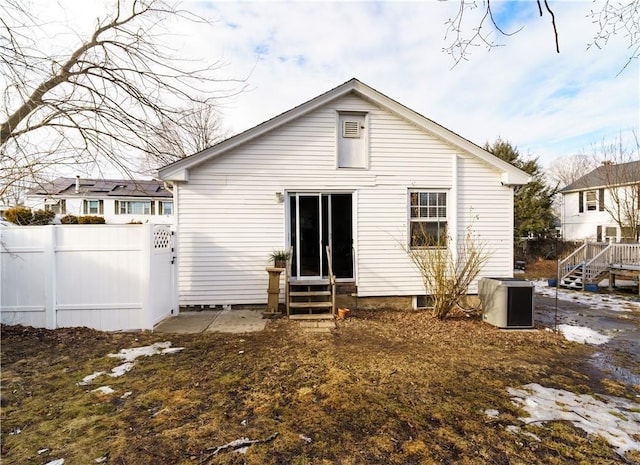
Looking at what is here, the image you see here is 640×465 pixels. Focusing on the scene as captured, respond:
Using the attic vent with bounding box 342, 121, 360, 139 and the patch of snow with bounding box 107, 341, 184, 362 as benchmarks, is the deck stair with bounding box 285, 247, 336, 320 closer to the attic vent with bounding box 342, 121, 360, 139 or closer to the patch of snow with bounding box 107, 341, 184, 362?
the patch of snow with bounding box 107, 341, 184, 362

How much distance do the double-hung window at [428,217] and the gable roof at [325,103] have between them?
1.39 metres

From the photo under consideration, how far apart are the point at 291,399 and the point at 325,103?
21.7ft

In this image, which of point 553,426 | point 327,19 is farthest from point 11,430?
point 327,19

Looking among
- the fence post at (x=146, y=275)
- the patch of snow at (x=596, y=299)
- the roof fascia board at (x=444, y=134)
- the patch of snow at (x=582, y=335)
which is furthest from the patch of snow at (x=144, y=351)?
the patch of snow at (x=596, y=299)

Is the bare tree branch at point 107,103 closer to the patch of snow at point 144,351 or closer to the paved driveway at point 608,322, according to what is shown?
the patch of snow at point 144,351

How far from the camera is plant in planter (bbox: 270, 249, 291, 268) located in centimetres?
726

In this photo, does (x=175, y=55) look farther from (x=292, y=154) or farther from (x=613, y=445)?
(x=613, y=445)

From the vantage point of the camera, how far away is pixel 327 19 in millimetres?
6008

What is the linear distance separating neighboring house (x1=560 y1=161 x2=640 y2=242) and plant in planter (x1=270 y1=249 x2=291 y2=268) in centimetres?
1833

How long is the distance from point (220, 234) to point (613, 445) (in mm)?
7133

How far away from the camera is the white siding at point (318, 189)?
7.49m

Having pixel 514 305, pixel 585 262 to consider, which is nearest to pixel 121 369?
pixel 514 305

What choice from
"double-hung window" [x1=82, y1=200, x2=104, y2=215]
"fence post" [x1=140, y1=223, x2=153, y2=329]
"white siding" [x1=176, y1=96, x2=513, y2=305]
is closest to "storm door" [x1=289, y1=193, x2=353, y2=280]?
"white siding" [x1=176, y1=96, x2=513, y2=305]

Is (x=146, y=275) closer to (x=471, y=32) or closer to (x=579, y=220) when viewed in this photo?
(x=471, y=32)
